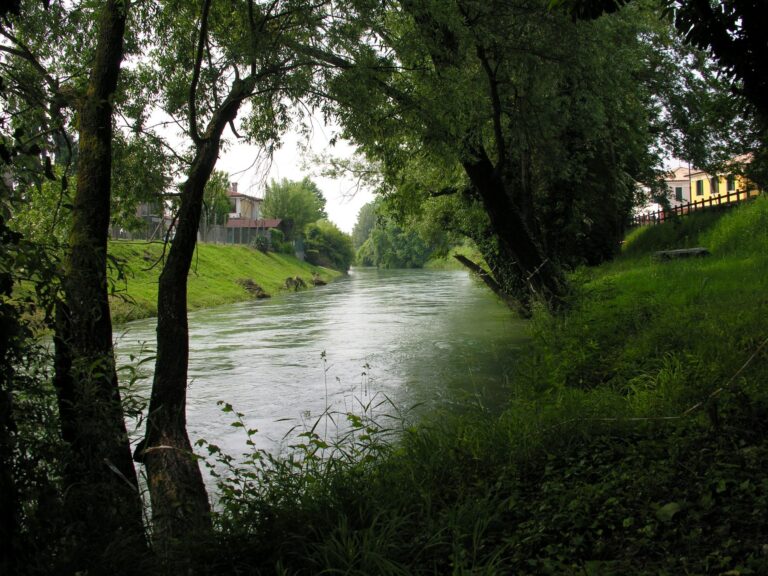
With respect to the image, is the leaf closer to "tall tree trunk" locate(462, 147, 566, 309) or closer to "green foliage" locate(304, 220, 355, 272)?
"tall tree trunk" locate(462, 147, 566, 309)

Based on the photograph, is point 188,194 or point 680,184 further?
point 680,184

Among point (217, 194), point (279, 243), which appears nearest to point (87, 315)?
point (217, 194)

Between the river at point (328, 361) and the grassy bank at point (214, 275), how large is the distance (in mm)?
1945

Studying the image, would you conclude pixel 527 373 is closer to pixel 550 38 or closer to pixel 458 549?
pixel 550 38

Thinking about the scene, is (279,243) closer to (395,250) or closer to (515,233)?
(395,250)

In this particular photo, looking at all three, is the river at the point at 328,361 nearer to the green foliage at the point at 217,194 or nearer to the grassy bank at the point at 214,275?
the grassy bank at the point at 214,275

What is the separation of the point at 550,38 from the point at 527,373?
564cm

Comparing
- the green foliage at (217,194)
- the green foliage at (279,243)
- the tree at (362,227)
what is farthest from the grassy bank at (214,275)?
the tree at (362,227)

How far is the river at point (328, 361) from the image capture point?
381 inches

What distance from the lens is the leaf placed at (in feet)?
11.7

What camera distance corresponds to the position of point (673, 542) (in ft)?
10.9

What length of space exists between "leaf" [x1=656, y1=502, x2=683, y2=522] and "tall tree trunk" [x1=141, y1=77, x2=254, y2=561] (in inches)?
126

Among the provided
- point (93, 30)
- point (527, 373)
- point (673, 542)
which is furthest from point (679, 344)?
point (93, 30)

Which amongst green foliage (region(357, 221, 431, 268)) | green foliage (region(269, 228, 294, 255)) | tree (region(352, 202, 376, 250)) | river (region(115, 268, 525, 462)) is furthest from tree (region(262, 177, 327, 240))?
tree (region(352, 202, 376, 250))
